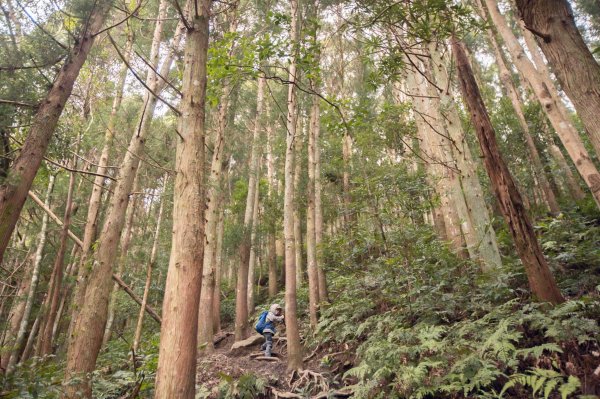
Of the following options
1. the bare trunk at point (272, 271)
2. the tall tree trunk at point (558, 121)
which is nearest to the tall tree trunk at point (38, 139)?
the tall tree trunk at point (558, 121)

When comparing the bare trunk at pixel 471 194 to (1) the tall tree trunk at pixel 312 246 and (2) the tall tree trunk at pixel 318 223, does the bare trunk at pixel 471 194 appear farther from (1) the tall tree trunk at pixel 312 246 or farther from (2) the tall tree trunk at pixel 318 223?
(2) the tall tree trunk at pixel 318 223

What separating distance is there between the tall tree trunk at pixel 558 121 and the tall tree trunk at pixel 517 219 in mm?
998

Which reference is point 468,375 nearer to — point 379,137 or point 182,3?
point 379,137

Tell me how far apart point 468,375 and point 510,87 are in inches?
511

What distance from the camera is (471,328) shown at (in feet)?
12.9

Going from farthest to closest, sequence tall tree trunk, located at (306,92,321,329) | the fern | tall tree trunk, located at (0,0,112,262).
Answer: tall tree trunk, located at (306,92,321,329) → tall tree trunk, located at (0,0,112,262) → the fern

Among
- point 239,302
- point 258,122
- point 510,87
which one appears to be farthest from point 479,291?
point 510,87

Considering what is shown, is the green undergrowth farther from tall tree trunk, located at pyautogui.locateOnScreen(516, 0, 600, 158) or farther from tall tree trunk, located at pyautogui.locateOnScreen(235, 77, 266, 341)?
tall tree trunk, located at pyautogui.locateOnScreen(235, 77, 266, 341)

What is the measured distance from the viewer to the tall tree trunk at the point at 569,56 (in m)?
2.67

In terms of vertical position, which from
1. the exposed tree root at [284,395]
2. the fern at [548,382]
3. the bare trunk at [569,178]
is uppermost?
the bare trunk at [569,178]

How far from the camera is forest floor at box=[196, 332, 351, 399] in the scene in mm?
5410

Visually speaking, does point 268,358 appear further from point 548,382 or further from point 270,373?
point 548,382

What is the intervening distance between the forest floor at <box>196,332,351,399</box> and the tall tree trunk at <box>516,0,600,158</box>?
169 inches

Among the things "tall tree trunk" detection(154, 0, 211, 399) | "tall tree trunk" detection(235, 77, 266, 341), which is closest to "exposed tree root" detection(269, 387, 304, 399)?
"tall tree trunk" detection(154, 0, 211, 399)
